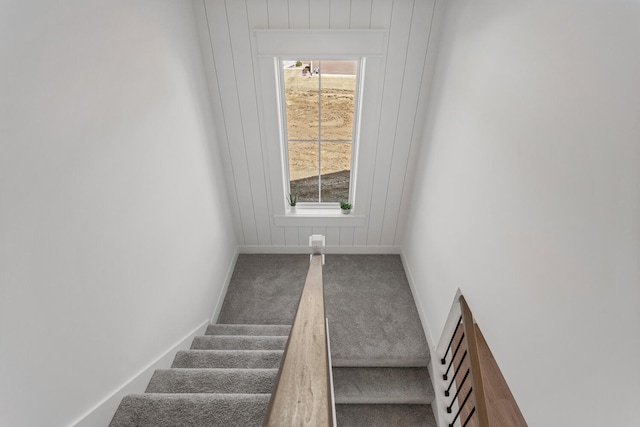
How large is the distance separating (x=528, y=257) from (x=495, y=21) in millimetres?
1200

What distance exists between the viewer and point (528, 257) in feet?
4.75

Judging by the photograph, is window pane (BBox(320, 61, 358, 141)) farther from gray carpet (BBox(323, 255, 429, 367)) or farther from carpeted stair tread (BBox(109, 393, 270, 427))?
carpeted stair tread (BBox(109, 393, 270, 427))

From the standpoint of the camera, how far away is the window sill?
11.7 ft

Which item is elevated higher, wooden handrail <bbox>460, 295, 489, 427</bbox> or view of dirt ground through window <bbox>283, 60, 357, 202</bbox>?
view of dirt ground through window <bbox>283, 60, 357, 202</bbox>

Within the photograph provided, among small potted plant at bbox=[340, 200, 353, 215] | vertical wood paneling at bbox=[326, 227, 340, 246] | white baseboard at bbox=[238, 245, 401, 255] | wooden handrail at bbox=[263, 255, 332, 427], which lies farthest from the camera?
white baseboard at bbox=[238, 245, 401, 255]

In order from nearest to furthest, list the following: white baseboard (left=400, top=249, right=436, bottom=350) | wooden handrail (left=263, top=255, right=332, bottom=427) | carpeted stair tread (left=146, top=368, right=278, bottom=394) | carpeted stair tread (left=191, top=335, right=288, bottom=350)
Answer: wooden handrail (left=263, top=255, right=332, bottom=427), carpeted stair tread (left=146, top=368, right=278, bottom=394), carpeted stair tread (left=191, top=335, right=288, bottom=350), white baseboard (left=400, top=249, right=436, bottom=350)

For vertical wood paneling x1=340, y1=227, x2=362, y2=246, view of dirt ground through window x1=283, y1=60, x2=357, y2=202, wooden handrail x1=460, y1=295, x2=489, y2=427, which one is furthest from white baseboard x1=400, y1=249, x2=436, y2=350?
view of dirt ground through window x1=283, y1=60, x2=357, y2=202

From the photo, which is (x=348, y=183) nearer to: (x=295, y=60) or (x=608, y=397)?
(x=295, y=60)

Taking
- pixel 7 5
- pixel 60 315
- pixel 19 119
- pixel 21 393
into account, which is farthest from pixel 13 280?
pixel 7 5

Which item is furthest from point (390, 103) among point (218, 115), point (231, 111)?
point (218, 115)

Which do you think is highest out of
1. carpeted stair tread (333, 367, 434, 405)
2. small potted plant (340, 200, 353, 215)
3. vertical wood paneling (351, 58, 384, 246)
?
vertical wood paneling (351, 58, 384, 246)

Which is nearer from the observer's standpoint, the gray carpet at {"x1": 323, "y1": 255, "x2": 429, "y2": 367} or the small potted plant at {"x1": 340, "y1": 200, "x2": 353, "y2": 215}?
the gray carpet at {"x1": 323, "y1": 255, "x2": 429, "y2": 367}

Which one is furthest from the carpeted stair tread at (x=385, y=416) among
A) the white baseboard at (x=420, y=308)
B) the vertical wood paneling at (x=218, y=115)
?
the vertical wood paneling at (x=218, y=115)

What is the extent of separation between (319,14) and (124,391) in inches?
102
